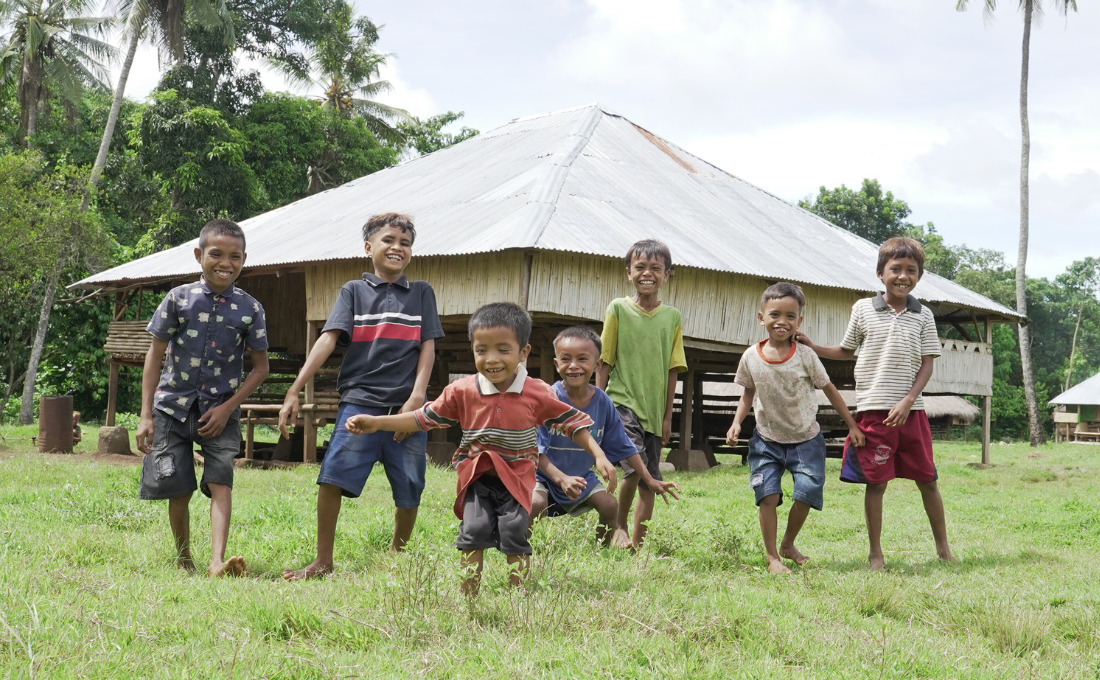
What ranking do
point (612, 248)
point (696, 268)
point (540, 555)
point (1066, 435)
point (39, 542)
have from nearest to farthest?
point (540, 555) → point (39, 542) → point (612, 248) → point (696, 268) → point (1066, 435)

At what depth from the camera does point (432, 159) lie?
18453mm

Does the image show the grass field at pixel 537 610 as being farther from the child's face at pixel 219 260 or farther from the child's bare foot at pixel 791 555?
the child's face at pixel 219 260

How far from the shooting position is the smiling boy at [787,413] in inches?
192

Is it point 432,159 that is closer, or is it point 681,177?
point 681,177

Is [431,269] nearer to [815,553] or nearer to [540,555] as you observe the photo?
[815,553]

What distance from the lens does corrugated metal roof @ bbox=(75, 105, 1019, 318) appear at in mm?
12000

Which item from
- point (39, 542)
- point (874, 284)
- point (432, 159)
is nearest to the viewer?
point (39, 542)

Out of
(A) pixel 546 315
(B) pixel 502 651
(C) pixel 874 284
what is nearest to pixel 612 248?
(A) pixel 546 315

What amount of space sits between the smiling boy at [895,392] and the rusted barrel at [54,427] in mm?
11121

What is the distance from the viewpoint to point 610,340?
5195 millimetres

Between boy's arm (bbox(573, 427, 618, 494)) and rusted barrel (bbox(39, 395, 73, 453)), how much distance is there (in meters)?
11.1

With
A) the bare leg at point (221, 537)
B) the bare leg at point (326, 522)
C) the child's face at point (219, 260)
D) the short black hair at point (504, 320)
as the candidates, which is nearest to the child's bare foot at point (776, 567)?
the short black hair at point (504, 320)

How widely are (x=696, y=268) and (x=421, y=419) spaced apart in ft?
29.4

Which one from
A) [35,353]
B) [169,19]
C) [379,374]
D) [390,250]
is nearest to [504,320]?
[379,374]
